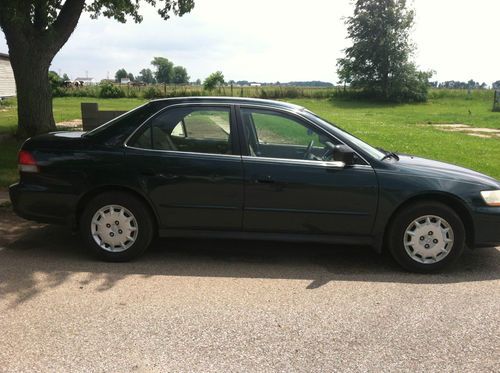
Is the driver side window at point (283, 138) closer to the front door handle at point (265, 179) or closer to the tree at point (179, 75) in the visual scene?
the front door handle at point (265, 179)

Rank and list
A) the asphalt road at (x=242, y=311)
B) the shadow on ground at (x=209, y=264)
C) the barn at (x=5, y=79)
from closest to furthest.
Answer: the asphalt road at (x=242, y=311)
the shadow on ground at (x=209, y=264)
the barn at (x=5, y=79)

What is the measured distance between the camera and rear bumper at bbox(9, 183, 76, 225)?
4707mm

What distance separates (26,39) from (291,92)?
44.5 m

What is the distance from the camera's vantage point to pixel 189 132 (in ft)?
15.8

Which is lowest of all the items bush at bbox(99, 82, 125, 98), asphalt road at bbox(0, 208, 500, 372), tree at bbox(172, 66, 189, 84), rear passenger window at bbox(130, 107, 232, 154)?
asphalt road at bbox(0, 208, 500, 372)

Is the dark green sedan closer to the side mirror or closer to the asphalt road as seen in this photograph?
the side mirror

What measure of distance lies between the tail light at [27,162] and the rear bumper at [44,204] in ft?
0.55

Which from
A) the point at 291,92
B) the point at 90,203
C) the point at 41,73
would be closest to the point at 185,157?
the point at 90,203

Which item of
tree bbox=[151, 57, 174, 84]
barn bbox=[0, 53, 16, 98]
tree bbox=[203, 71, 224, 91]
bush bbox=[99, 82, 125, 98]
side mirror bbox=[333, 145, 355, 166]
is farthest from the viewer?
tree bbox=[151, 57, 174, 84]

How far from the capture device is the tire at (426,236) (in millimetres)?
4512

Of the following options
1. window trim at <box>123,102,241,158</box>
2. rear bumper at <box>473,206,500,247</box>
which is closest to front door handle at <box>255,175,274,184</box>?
window trim at <box>123,102,241,158</box>

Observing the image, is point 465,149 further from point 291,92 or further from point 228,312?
point 291,92

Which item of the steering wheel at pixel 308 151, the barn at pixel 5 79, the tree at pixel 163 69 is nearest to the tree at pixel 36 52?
the steering wheel at pixel 308 151

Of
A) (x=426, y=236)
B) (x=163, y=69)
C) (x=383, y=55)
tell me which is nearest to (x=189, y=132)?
(x=426, y=236)
